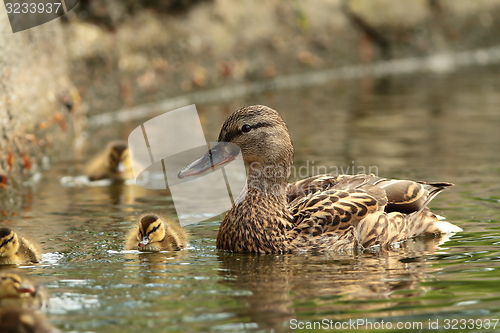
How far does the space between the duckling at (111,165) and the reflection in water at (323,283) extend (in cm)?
322

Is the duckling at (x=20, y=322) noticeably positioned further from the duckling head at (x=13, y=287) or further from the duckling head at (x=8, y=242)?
the duckling head at (x=8, y=242)

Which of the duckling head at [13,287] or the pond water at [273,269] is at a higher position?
the duckling head at [13,287]

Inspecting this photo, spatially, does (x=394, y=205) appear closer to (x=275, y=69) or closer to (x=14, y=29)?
(x=14, y=29)

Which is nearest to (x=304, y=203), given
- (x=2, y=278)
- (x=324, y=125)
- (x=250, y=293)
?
(x=250, y=293)

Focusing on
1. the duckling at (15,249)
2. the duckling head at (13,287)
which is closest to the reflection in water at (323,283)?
the duckling head at (13,287)

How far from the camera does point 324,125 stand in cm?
1083

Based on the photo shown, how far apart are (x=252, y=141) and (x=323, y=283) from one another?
139 cm

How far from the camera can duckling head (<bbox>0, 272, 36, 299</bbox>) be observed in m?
3.81

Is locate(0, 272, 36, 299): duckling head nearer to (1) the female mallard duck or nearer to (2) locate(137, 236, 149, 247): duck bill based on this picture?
(2) locate(137, 236, 149, 247): duck bill

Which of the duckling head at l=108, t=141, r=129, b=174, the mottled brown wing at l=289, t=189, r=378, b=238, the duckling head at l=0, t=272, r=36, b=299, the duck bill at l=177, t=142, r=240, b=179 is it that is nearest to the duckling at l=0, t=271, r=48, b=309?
the duckling head at l=0, t=272, r=36, b=299

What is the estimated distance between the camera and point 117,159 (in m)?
7.96

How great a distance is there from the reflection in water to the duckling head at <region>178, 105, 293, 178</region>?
66 cm

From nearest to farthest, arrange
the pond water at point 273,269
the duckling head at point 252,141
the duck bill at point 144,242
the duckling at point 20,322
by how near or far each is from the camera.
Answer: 1. the duckling at point 20,322
2. the pond water at point 273,269
3. the duck bill at point 144,242
4. the duckling head at point 252,141

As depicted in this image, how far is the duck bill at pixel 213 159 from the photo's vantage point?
512cm
